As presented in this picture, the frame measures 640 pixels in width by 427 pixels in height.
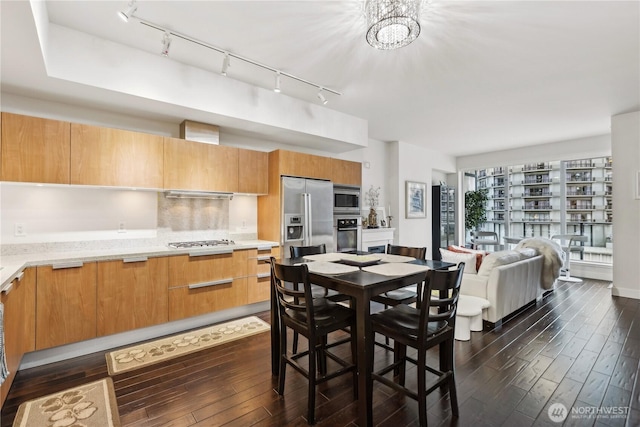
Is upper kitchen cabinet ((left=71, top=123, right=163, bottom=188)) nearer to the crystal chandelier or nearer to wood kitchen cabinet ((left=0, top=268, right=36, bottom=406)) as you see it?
wood kitchen cabinet ((left=0, top=268, right=36, bottom=406))

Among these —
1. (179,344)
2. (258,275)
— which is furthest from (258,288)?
(179,344)

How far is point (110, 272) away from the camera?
9.04 ft

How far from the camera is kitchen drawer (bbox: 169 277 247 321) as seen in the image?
3127mm

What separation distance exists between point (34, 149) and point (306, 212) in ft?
9.30

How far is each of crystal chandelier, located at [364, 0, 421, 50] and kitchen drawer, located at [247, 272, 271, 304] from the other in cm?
289

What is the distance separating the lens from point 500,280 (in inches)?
129

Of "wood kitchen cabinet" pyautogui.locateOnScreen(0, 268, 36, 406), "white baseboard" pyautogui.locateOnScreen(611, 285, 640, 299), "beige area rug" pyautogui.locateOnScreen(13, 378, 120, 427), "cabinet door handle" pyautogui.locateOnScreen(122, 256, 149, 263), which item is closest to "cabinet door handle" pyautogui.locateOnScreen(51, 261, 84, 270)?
"wood kitchen cabinet" pyautogui.locateOnScreen(0, 268, 36, 406)

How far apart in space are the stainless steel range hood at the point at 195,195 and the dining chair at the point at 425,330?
2596mm

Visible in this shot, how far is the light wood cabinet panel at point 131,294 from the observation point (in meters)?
2.73

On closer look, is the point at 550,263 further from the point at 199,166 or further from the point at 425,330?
the point at 199,166

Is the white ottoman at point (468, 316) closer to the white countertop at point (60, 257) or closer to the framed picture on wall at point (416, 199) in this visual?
the white countertop at point (60, 257)

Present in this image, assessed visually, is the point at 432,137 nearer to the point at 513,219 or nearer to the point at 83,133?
the point at 513,219

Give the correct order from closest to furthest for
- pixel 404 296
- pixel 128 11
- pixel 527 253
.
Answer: pixel 128 11 → pixel 404 296 → pixel 527 253

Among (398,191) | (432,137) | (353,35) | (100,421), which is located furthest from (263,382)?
(432,137)
